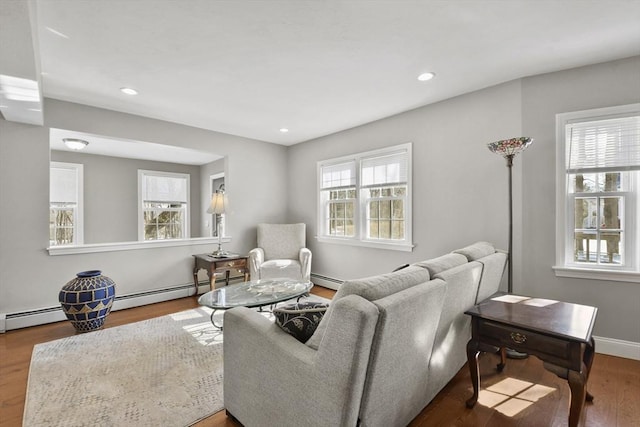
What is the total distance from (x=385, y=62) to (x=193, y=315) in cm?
345

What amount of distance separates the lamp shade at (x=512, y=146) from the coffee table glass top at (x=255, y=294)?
219cm

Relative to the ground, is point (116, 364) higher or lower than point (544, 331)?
lower

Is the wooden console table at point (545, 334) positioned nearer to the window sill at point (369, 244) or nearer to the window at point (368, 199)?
the window sill at point (369, 244)

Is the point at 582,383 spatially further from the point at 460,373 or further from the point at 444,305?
the point at 460,373

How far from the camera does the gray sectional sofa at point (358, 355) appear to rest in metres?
1.16

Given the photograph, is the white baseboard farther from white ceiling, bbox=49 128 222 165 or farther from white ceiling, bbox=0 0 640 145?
white ceiling, bbox=49 128 222 165

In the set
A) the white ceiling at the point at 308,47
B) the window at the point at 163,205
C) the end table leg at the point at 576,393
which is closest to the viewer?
the end table leg at the point at 576,393

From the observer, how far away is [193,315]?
11.5 ft

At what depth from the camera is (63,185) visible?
5199mm

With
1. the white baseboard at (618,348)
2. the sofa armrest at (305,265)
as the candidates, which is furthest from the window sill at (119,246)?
the white baseboard at (618,348)

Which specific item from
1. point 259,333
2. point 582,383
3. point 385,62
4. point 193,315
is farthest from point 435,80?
point 193,315

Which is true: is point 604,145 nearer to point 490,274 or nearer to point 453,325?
point 490,274

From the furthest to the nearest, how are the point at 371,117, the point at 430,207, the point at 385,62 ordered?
the point at 371,117 → the point at 430,207 → the point at 385,62

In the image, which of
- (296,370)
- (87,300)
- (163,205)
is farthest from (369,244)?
(163,205)
